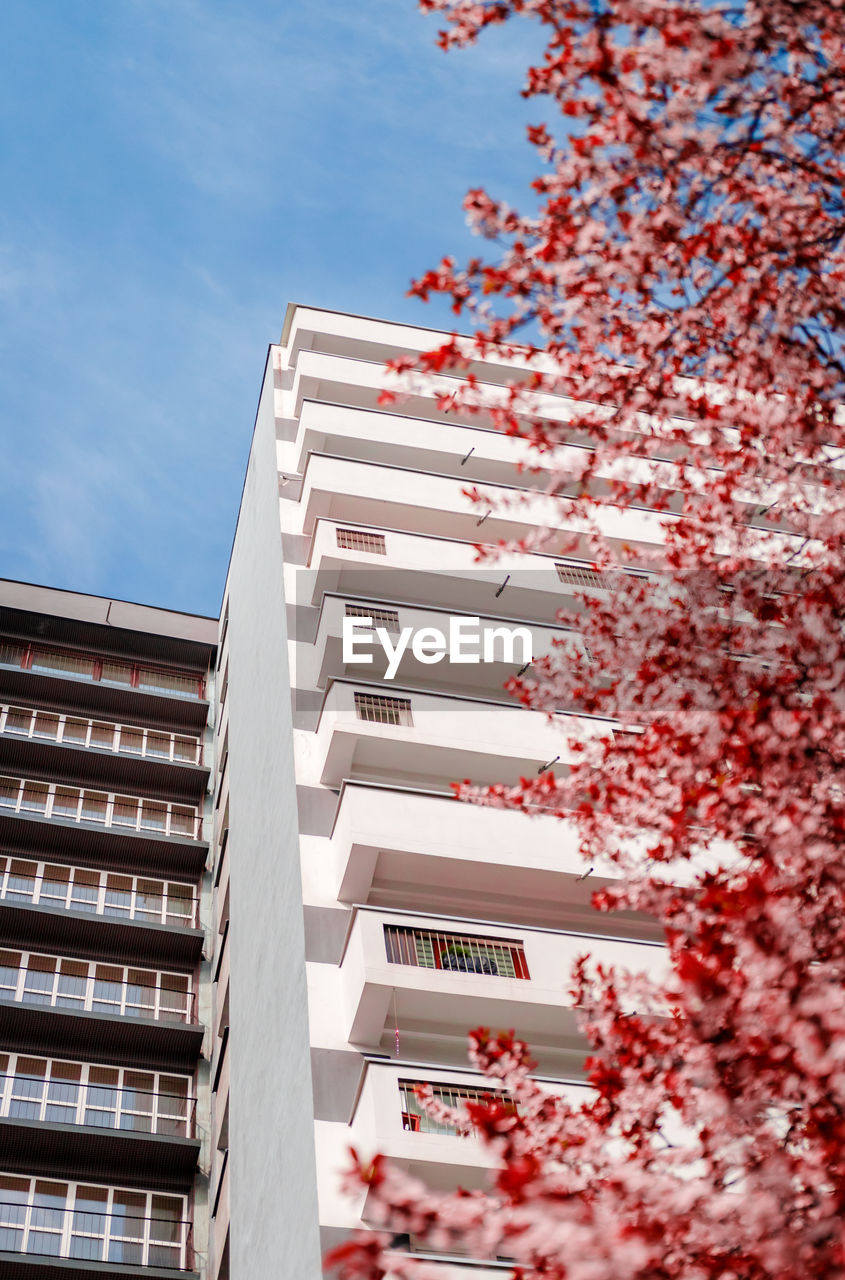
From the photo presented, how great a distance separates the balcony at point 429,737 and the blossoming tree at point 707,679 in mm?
8038

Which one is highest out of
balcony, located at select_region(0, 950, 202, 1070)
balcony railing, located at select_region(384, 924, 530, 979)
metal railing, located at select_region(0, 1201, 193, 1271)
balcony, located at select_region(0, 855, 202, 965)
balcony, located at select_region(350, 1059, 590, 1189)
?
balcony, located at select_region(0, 855, 202, 965)

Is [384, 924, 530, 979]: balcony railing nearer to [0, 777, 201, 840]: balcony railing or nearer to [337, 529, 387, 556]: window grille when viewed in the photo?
[337, 529, 387, 556]: window grille

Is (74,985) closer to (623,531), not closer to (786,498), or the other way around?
(623,531)

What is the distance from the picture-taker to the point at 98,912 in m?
26.1

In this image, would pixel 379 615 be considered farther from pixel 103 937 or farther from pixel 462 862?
pixel 103 937

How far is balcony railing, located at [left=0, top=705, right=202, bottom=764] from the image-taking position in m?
29.7

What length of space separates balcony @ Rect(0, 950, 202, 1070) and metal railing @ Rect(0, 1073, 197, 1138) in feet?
2.11

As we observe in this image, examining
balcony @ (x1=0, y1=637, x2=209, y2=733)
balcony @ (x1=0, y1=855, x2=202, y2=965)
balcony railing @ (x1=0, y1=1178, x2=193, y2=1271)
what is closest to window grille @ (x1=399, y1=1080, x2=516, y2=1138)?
balcony railing @ (x1=0, y1=1178, x2=193, y2=1271)

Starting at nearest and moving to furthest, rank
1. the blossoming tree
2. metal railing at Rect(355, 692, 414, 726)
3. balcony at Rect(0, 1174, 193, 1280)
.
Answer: the blossoming tree → metal railing at Rect(355, 692, 414, 726) → balcony at Rect(0, 1174, 193, 1280)

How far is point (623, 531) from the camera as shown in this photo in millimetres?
24156

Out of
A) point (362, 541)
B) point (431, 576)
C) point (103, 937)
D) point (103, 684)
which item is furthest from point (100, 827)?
point (431, 576)

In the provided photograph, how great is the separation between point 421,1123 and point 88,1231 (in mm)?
11429

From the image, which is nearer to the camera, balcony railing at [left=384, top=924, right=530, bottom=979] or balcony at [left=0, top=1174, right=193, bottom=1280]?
balcony railing at [left=384, top=924, right=530, bottom=979]

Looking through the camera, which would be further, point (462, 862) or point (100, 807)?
point (100, 807)
